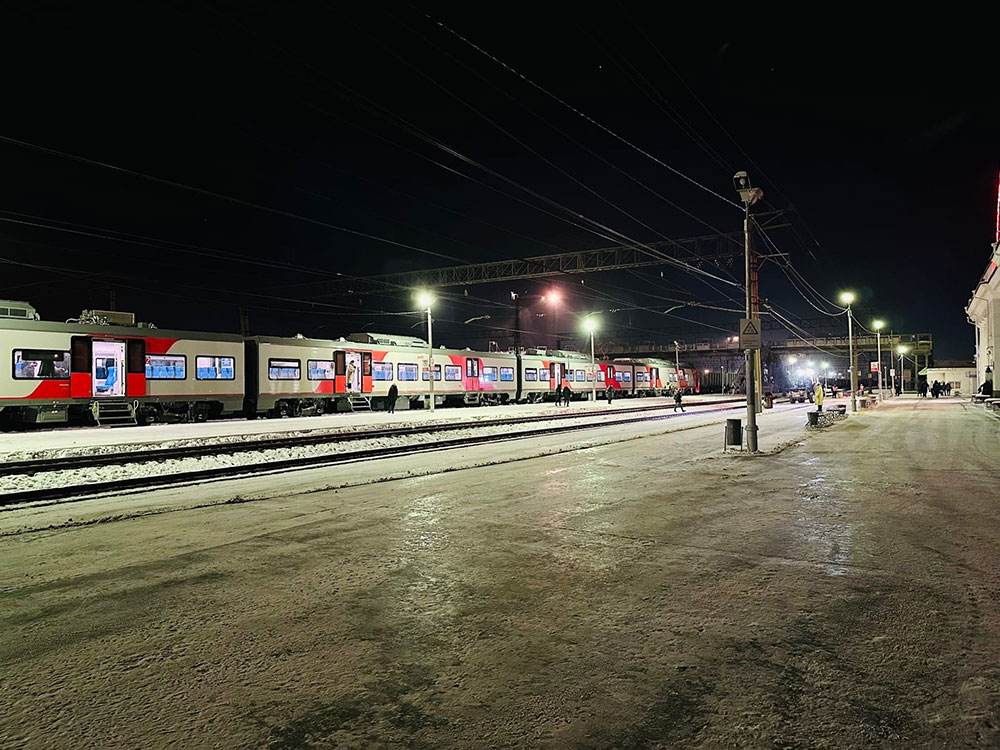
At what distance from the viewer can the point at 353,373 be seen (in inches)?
1200

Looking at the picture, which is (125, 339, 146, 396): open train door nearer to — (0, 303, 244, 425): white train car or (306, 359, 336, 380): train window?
(0, 303, 244, 425): white train car

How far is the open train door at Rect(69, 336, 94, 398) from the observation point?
2094cm

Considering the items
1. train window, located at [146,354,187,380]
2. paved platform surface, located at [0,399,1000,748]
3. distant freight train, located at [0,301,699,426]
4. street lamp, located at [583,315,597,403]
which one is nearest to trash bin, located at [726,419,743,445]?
paved platform surface, located at [0,399,1000,748]

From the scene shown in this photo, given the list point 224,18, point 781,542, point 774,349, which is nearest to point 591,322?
point 224,18

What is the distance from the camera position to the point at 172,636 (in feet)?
13.2

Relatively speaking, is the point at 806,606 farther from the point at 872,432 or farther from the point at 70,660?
the point at 872,432

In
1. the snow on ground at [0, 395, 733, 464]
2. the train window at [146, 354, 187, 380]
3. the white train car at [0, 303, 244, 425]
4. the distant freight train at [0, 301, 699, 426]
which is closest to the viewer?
the snow on ground at [0, 395, 733, 464]

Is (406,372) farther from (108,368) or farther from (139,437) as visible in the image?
(139,437)

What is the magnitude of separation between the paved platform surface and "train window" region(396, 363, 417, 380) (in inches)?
980

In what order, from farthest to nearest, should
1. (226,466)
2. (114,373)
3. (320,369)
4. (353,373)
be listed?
(353,373) → (320,369) → (114,373) → (226,466)

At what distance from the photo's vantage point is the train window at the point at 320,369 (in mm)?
28416

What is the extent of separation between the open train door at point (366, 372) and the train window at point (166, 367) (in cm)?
878

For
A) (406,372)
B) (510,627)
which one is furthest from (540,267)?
(510,627)

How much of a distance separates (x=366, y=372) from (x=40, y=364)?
13.6m
